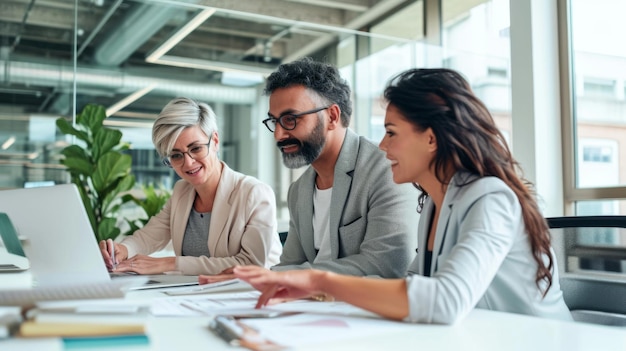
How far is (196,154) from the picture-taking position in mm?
2562

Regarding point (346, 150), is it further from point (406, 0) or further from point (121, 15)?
point (406, 0)

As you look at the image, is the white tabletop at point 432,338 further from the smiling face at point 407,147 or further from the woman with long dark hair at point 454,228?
the smiling face at point 407,147

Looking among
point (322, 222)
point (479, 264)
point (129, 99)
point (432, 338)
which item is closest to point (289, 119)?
point (322, 222)

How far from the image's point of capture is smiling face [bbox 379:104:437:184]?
1529 mm

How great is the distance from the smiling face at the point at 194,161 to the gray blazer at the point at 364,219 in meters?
0.53

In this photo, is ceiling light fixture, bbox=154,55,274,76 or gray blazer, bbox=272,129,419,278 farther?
ceiling light fixture, bbox=154,55,274,76

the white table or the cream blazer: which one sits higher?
the cream blazer

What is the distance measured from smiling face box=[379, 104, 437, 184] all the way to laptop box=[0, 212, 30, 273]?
1.02 metres

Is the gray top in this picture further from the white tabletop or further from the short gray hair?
the white tabletop

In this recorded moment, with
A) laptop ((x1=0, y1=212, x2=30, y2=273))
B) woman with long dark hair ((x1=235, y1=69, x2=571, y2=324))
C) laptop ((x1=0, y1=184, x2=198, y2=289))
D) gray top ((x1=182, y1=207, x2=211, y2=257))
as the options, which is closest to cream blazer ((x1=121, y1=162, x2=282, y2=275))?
gray top ((x1=182, y1=207, x2=211, y2=257))

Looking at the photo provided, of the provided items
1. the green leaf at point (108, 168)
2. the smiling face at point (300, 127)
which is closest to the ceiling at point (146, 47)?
the green leaf at point (108, 168)

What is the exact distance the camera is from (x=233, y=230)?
245cm

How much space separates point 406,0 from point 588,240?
4748 mm

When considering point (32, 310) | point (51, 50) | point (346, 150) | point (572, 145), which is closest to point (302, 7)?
point (51, 50)
